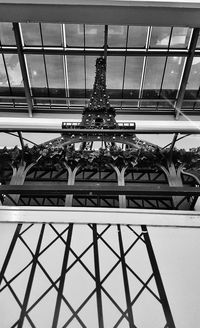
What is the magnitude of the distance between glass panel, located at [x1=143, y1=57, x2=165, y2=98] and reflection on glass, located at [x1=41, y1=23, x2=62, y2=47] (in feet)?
12.8

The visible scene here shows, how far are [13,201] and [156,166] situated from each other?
1913 mm

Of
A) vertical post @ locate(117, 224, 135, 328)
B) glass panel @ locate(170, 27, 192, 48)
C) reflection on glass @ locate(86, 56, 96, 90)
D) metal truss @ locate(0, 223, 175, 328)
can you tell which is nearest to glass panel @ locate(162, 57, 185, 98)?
glass panel @ locate(170, 27, 192, 48)

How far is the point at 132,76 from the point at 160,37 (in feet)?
6.45

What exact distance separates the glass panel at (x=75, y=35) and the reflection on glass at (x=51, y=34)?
0.36 metres

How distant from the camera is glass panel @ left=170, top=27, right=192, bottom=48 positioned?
1112 cm

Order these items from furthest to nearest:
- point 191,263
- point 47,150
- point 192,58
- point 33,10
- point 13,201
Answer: point 192,58
point 33,10
point 13,201
point 47,150
point 191,263

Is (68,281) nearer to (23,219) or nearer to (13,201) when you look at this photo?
(23,219)

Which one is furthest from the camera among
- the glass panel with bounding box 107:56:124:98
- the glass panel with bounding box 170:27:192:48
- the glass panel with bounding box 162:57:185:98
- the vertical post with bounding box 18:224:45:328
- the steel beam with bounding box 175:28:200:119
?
the glass panel with bounding box 107:56:124:98

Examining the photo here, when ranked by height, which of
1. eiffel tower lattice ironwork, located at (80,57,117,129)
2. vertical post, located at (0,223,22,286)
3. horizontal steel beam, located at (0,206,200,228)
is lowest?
vertical post, located at (0,223,22,286)

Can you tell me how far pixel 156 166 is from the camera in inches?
134

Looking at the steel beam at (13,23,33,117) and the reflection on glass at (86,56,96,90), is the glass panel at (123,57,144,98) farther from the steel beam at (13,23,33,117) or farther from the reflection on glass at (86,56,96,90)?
the steel beam at (13,23,33,117)

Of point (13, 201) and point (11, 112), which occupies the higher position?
point (11, 112)

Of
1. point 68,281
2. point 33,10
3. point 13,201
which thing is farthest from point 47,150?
point 33,10

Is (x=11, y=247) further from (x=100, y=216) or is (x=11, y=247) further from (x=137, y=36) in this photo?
(x=137, y=36)
